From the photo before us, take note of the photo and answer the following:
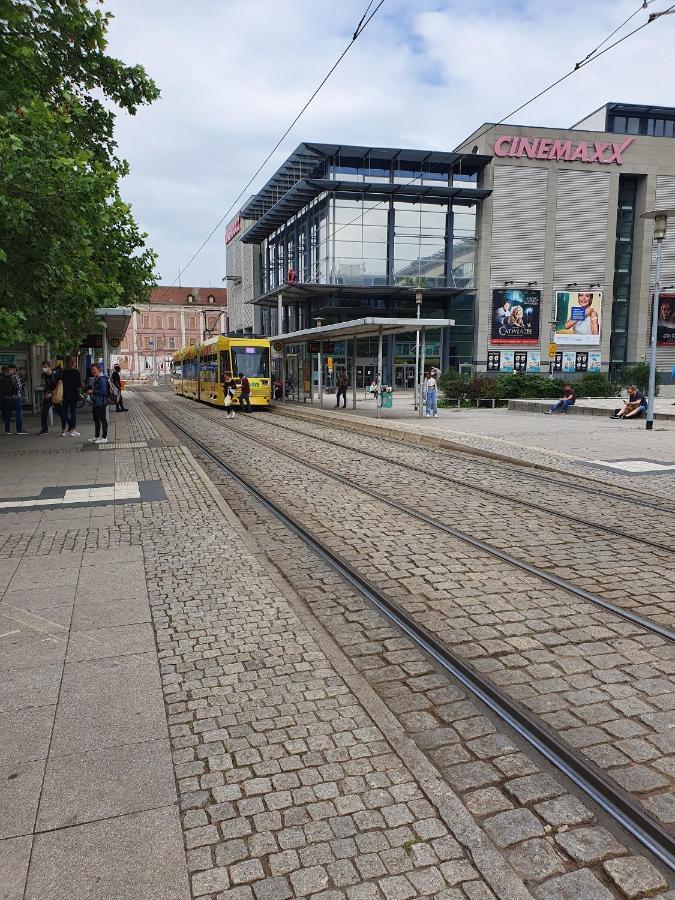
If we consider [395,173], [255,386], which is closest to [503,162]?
[395,173]

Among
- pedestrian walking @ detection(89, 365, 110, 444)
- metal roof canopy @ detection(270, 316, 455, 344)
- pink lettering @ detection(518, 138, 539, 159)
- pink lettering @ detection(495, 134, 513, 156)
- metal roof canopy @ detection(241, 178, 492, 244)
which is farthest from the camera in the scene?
pink lettering @ detection(518, 138, 539, 159)

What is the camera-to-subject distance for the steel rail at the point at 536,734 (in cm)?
255

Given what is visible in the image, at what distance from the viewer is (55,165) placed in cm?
923

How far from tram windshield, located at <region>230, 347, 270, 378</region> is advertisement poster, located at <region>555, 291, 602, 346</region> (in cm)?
2877

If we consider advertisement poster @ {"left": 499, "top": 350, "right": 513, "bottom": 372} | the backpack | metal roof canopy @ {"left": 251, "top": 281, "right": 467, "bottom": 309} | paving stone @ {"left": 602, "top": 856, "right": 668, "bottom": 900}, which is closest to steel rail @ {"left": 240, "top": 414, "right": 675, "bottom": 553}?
paving stone @ {"left": 602, "top": 856, "right": 668, "bottom": 900}

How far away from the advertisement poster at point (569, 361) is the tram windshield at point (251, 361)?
29.6 m

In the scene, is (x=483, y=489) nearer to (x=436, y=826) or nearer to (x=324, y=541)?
(x=324, y=541)

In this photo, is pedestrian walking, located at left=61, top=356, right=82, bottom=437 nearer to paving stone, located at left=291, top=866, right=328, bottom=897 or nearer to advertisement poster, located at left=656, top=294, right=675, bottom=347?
paving stone, located at left=291, top=866, right=328, bottom=897

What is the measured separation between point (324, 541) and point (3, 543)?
3.29m

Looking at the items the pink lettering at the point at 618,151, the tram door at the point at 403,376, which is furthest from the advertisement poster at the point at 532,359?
the pink lettering at the point at 618,151

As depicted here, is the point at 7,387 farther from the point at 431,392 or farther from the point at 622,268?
the point at 622,268

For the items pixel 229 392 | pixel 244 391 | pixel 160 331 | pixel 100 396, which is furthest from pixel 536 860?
pixel 160 331

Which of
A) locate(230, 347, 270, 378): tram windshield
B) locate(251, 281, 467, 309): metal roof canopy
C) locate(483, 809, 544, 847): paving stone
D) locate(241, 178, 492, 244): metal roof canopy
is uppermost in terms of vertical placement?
locate(241, 178, 492, 244): metal roof canopy

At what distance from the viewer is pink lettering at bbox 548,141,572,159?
4712 centimetres
